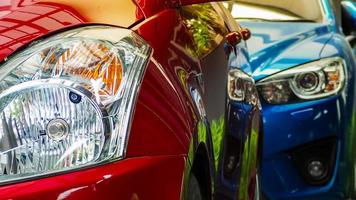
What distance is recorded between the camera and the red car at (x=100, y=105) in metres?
2.22

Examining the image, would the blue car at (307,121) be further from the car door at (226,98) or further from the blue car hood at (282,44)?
the car door at (226,98)

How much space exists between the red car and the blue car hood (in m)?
2.26

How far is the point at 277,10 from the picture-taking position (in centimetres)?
600

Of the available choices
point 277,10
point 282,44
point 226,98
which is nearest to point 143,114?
point 226,98

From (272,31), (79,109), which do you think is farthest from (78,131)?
(272,31)

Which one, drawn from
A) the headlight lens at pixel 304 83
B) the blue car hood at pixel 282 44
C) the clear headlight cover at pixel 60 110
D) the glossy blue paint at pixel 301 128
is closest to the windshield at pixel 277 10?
the blue car hood at pixel 282 44

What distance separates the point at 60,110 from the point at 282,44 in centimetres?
318

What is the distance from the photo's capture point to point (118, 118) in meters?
2.30

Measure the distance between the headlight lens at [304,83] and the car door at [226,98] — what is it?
30.1 inches

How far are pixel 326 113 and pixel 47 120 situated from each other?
2966 mm

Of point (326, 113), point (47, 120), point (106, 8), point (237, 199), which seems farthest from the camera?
point (326, 113)

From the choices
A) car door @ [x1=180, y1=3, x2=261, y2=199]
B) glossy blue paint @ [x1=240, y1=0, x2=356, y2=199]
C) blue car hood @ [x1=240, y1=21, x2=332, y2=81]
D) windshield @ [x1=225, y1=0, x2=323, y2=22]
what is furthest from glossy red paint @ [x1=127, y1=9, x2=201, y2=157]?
windshield @ [x1=225, y1=0, x2=323, y2=22]

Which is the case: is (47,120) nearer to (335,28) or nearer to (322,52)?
(322,52)

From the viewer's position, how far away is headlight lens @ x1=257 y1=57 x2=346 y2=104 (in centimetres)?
503
